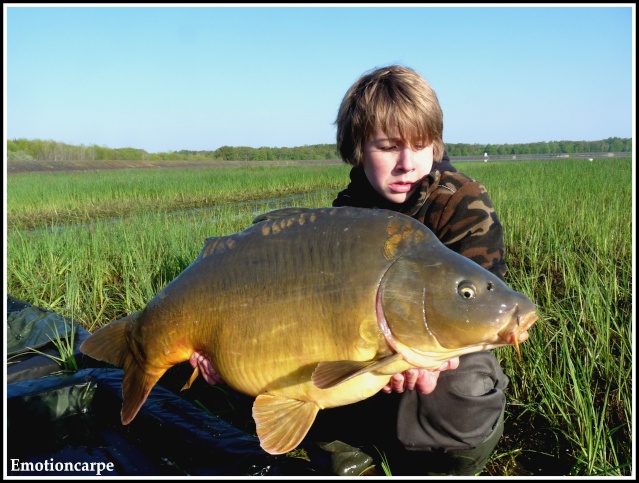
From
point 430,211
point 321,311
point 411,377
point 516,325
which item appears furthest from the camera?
point 430,211

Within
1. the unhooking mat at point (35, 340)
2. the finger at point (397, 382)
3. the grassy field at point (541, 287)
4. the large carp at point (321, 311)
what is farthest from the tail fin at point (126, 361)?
the grassy field at point (541, 287)

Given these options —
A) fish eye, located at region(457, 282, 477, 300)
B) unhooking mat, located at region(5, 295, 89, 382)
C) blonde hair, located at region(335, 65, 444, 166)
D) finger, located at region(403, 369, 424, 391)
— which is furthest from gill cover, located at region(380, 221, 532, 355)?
unhooking mat, located at region(5, 295, 89, 382)

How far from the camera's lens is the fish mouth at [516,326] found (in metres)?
1.46

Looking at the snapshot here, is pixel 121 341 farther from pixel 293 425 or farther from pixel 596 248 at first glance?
pixel 596 248

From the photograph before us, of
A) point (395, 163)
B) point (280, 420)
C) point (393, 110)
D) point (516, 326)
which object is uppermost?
point (393, 110)

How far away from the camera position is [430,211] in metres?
2.38

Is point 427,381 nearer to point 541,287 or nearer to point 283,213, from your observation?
point 283,213

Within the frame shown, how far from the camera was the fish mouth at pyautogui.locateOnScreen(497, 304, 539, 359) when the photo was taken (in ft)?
4.80

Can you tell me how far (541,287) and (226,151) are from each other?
51622mm

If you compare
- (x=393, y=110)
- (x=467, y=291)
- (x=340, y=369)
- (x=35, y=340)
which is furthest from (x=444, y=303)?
(x=35, y=340)

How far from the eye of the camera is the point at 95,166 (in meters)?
27.1

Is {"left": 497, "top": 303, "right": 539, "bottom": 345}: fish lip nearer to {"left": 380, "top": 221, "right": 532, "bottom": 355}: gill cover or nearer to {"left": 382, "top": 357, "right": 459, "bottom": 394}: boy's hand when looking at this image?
{"left": 380, "top": 221, "right": 532, "bottom": 355}: gill cover

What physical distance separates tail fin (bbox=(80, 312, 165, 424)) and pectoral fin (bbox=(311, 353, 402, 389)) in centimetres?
71

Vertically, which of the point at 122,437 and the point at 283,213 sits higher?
the point at 283,213
